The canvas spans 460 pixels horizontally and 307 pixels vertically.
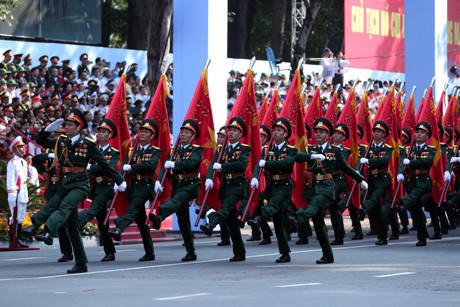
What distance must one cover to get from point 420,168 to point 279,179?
4.78 meters

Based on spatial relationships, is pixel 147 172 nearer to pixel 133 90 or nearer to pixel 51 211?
pixel 51 211

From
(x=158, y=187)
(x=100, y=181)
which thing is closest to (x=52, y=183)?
(x=100, y=181)

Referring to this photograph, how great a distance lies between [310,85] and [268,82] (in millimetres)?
1093

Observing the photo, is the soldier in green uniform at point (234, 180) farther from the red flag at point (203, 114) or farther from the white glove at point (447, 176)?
the white glove at point (447, 176)

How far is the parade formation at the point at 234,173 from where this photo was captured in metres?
15.5

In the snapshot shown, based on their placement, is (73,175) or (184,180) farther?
(184,180)

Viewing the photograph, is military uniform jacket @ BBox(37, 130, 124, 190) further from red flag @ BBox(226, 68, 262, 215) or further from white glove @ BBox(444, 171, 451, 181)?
white glove @ BBox(444, 171, 451, 181)

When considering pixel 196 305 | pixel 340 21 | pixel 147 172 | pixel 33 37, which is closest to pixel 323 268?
pixel 147 172

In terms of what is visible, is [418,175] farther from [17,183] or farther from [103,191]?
[17,183]

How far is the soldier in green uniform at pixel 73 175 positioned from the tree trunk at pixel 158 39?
1221 centimetres

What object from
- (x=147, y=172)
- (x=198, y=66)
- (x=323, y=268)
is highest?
(x=198, y=66)

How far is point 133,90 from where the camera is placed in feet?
95.0

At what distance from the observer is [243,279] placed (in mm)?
14125

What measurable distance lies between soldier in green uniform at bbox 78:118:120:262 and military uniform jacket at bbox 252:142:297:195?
2169 mm
